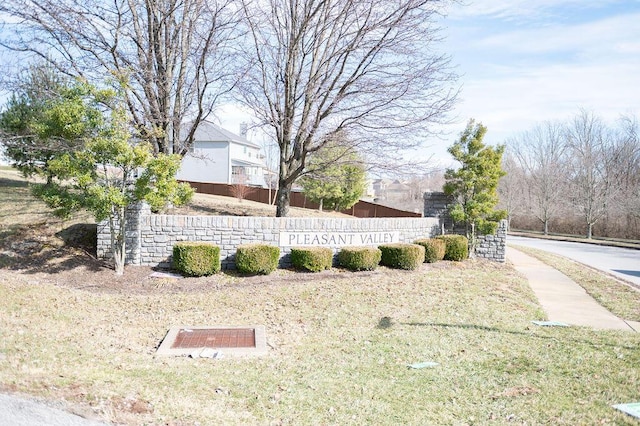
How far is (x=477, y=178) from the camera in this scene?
15617 millimetres

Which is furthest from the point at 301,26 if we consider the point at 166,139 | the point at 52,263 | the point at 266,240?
the point at 52,263

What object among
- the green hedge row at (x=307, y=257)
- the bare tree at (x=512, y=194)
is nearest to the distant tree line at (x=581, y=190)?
the bare tree at (x=512, y=194)

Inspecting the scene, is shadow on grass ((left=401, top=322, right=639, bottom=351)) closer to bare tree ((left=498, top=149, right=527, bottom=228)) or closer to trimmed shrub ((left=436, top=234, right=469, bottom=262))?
trimmed shrub ((left=436, top=234, right=469, bottom=262))

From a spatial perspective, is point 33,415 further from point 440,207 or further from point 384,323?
point 440,207

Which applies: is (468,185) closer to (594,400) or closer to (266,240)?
(266,240)

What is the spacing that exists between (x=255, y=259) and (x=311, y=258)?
1385mm

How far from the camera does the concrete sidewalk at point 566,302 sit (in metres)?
8.53

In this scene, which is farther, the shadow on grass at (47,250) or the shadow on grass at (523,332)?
the shadow on grass at (47,250)

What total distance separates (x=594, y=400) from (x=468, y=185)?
1132 centimetres

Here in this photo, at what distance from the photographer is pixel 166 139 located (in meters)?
14.2

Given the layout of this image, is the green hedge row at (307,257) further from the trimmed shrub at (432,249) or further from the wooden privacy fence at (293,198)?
the wooden privacy fence at (293,198)

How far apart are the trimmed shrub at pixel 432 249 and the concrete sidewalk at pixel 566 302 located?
2.43m

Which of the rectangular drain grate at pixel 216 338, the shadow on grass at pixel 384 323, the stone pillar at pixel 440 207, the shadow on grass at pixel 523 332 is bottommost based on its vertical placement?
the rectangular drain grate at pixel 216 338

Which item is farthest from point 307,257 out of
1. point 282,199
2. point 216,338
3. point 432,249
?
point 216,338
